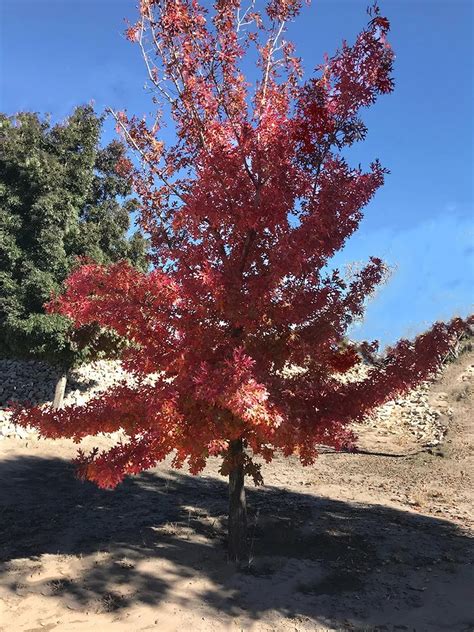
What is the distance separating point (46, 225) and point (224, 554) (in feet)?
38.5

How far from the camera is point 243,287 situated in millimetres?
6637

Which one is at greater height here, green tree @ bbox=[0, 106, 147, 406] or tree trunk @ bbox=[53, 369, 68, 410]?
green tree @ bbox=[0, 106, 147, 406]

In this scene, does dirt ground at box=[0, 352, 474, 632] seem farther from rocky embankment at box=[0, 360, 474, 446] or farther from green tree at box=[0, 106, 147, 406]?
rocky embankment at box=[0, 360, 474, 446]

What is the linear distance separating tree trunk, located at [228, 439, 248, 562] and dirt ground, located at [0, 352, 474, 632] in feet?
0.91

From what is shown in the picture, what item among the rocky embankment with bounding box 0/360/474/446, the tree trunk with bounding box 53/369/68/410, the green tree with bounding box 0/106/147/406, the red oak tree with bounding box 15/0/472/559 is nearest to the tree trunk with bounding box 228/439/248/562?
the red oak tree with bounding box 15/0/472/559

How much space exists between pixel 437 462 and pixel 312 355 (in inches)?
414

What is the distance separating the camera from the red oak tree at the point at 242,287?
248 inches

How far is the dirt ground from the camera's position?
6.47 m

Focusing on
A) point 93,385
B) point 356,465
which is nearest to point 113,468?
point 356,465

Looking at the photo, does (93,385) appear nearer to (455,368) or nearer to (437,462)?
(437,462)

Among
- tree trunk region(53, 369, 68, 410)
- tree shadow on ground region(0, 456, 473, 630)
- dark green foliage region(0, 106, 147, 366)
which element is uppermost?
dark green foliage region(0, 106, 147, 366)

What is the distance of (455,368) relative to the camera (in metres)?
23.4

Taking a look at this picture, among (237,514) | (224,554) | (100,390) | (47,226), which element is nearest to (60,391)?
(100,390)

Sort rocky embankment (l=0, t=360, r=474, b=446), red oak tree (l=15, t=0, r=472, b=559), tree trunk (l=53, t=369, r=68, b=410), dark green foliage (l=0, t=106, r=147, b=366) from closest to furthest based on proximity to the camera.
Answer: red oak tree (l=15, t=0, r=472, b=559) < dark green foliage (l=0, t=106, r=147, b=366) < tree trunk (l=53, t=369, r=68, b=410) < rocky embankment (l=0, t=360, r=474, b=446)
